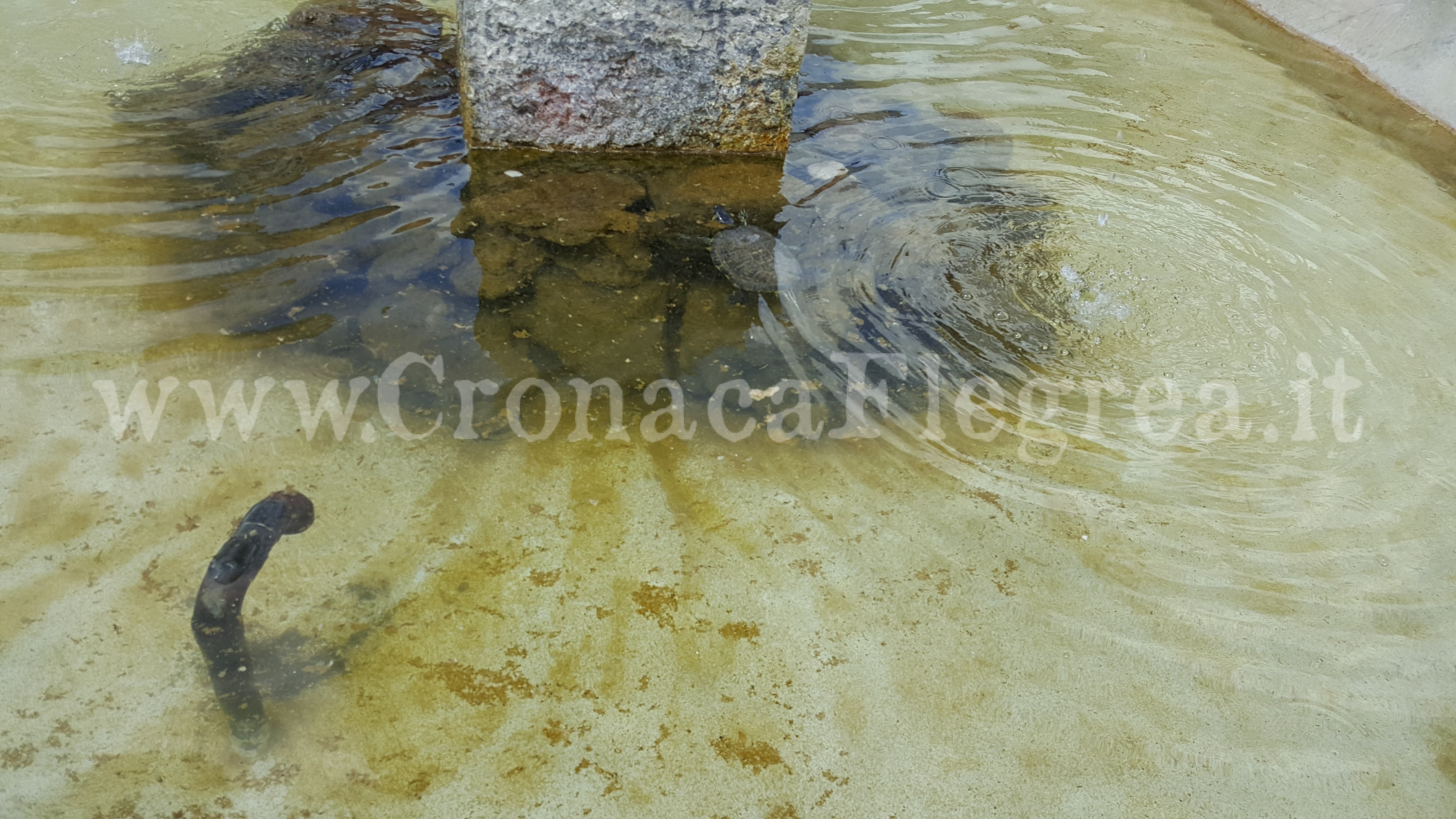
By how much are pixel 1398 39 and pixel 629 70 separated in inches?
165

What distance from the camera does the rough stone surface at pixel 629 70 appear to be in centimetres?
365

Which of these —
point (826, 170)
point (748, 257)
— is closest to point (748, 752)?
point (748, 257)

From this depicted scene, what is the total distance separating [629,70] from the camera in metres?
3.78

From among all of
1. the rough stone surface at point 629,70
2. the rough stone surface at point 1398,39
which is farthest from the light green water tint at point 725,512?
the rough stone surface at point 1398,39

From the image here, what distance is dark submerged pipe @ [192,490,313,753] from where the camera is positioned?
6.23 feet

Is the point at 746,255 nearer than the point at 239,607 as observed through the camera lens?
No

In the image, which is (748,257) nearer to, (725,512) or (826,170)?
(826,170)

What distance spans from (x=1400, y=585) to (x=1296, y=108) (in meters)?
3.26

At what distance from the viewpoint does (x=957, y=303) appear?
327 centimetres

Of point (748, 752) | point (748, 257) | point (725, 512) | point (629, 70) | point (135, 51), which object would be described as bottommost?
point (748, 752)

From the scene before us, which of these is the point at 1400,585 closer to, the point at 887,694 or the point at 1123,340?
the point at 1123,340

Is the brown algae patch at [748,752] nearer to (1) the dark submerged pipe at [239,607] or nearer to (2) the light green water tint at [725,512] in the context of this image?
(2) the light green water tint at [725,512]

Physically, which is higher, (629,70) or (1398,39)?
(1398,39)

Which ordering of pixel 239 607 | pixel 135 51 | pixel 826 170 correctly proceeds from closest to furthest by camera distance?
pixel 239 607, pixel 826 170, pixel 135 51
